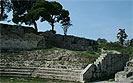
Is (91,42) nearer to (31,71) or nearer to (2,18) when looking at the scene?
(2,18)

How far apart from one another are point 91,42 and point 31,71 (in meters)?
19.1

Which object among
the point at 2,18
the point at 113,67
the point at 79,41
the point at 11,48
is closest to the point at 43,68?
the point at 113,67

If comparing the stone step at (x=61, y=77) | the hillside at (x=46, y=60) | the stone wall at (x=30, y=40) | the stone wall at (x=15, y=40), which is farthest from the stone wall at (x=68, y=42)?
the stone step at (x=61, y=77)

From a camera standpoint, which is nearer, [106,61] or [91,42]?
[106,61]

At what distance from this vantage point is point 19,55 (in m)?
14.9

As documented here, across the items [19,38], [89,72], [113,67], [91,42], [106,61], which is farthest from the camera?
[91,42]

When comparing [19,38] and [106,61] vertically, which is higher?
[19,38]

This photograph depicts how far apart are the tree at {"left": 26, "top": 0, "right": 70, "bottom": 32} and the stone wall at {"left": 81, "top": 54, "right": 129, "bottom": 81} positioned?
49.9ft

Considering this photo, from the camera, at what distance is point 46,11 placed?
1073 inches

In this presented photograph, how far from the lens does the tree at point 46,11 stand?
88.2 feet

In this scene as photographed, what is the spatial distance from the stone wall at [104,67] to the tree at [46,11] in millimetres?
15219

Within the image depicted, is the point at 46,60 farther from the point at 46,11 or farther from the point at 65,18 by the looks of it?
the point at 65,18

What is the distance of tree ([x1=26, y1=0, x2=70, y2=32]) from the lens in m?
26.9

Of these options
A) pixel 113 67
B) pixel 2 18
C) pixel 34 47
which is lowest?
pixel 113 67
